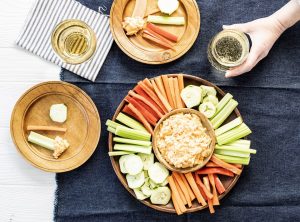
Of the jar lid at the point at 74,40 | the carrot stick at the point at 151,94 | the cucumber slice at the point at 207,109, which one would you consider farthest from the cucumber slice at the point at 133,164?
the jar lid at the point at 74,40

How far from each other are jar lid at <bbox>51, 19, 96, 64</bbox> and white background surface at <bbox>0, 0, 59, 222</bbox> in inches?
5.9

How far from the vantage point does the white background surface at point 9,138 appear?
2252mm

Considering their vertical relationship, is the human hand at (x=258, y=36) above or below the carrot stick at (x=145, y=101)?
above

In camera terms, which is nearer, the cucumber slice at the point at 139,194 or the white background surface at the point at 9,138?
the cucumber slice at the point at 139,194

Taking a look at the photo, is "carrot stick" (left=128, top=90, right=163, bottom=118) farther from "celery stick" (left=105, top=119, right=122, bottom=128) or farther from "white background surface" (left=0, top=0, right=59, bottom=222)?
"white background surface" (left=0, top=0, right=59, bottom=222)

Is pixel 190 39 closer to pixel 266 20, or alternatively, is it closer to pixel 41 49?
pixel 266 20

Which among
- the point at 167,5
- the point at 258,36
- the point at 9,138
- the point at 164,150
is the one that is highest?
the point at 258,36

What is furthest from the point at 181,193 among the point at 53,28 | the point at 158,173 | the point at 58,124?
the point at 53,28

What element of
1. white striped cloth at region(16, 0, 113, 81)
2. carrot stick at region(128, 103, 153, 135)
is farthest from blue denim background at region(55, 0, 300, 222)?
carrot stick at region(128, 103, 153, 135)

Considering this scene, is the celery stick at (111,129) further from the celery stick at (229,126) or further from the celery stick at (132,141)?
the celery stick at (229,126)

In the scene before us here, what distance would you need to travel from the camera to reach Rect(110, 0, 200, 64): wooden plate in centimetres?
219

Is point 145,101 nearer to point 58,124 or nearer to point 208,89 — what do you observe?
point 208,89

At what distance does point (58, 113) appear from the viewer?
2188mm

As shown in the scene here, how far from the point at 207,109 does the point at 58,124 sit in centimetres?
64
